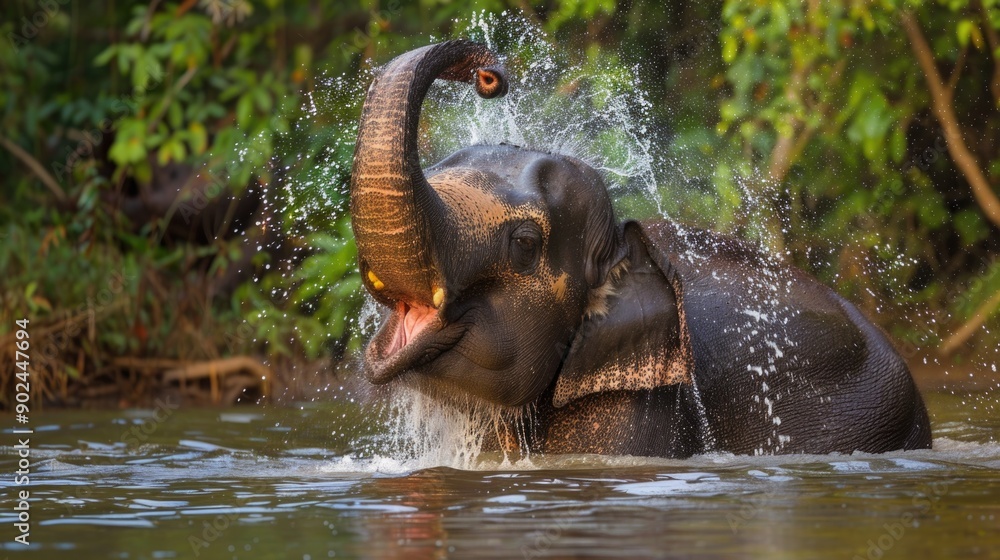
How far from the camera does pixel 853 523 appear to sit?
3.64 metres

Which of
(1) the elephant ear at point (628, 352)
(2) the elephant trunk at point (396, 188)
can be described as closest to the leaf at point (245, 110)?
(1) the elephant ear at point (628, 352)

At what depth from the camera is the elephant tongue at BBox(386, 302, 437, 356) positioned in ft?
14.0

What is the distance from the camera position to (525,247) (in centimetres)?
443

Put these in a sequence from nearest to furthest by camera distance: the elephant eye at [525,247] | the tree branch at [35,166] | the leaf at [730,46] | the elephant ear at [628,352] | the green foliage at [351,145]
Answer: the elephant eye at [525,247], the elephant ear at [628,352], the leaf at [730,46], the green foliage at [351,145], the tree branch at [35,166]

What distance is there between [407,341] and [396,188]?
0.59 metres

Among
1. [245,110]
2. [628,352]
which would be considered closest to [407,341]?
[628,352]

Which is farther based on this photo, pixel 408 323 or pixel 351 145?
pixel 351 145

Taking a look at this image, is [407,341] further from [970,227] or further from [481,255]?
[970,227]

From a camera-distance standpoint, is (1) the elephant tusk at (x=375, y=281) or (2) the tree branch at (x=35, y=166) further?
(2) the tree branch at (x=35, y=166)

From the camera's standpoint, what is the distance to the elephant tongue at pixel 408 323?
4266 millimetres

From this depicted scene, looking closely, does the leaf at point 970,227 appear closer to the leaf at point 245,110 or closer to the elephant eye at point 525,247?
the leaf at point 245,110

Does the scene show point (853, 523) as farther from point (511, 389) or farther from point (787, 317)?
point (787, 317)

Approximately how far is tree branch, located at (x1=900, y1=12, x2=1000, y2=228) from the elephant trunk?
5.49 metres

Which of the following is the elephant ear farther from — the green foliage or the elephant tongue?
the green foliage
